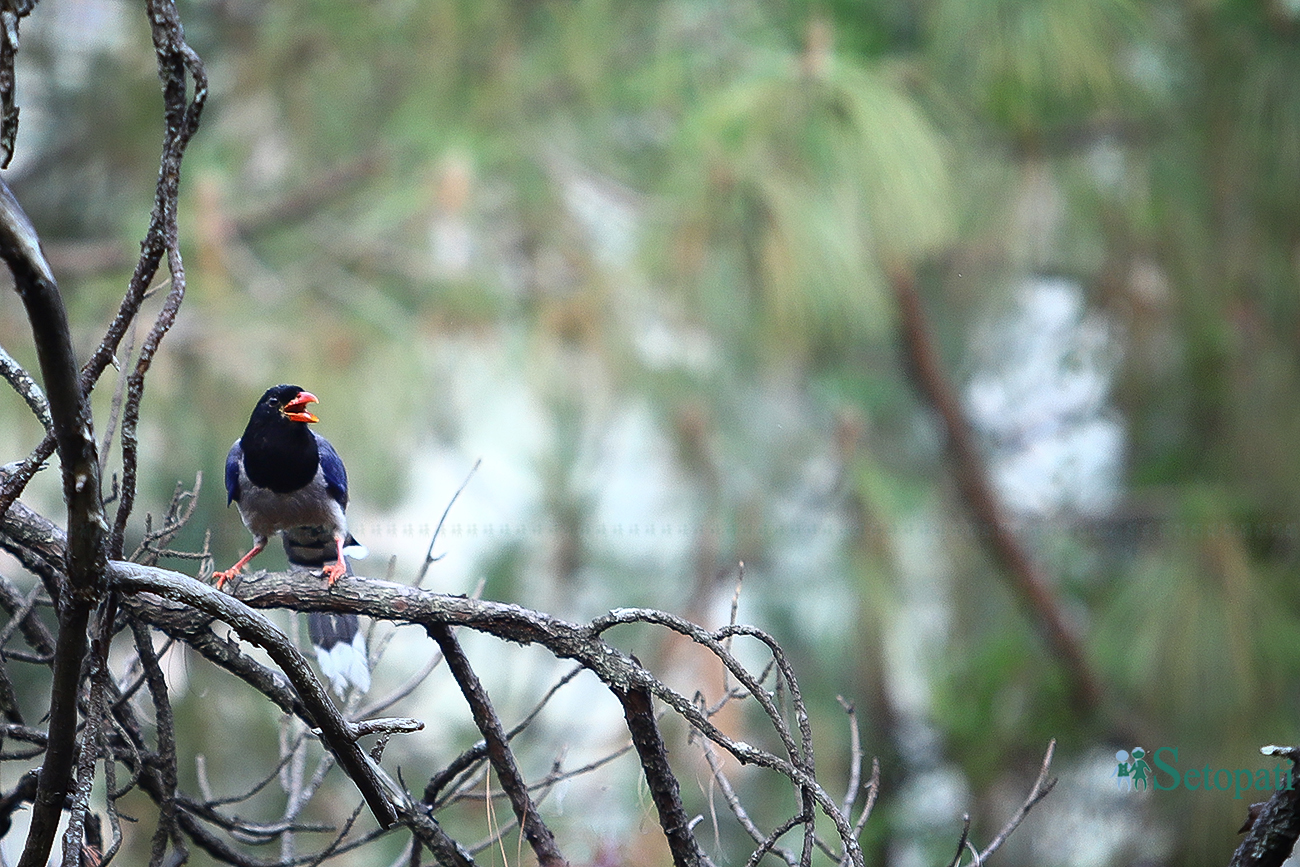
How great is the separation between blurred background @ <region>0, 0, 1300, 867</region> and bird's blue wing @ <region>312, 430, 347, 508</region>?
516 millimetres

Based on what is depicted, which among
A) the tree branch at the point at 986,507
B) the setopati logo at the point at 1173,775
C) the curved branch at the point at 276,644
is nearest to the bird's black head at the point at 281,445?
the curved branch at the point at 276,644

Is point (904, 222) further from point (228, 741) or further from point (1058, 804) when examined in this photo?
point (228, 741)

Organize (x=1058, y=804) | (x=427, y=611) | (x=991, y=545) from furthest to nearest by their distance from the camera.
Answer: (x=991, y=545) < (x=1058, y=804) < (x=427, y=611)

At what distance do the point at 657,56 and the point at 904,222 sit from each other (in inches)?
33.7

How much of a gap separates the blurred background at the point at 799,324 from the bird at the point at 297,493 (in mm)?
570

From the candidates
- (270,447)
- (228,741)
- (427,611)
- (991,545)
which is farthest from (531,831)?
(991,545)

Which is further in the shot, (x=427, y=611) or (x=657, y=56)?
(x=657, y=56)

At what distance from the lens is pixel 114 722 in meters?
1.14

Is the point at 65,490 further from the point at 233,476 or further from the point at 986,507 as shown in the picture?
the point at 986,507

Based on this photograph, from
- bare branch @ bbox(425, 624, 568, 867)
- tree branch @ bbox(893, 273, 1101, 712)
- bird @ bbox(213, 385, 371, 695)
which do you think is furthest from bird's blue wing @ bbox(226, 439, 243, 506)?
tree branch @ bbox(893, 273, 1101, 712)

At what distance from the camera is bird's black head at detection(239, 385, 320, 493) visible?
4.55 feet

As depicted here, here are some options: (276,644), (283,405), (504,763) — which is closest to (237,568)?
(283,405)

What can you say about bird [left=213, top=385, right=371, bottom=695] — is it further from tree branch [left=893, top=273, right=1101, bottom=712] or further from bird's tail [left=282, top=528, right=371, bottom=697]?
tree branch [left=893, top=273, right=1101, bottom=712]

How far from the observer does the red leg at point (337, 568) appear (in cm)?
111
